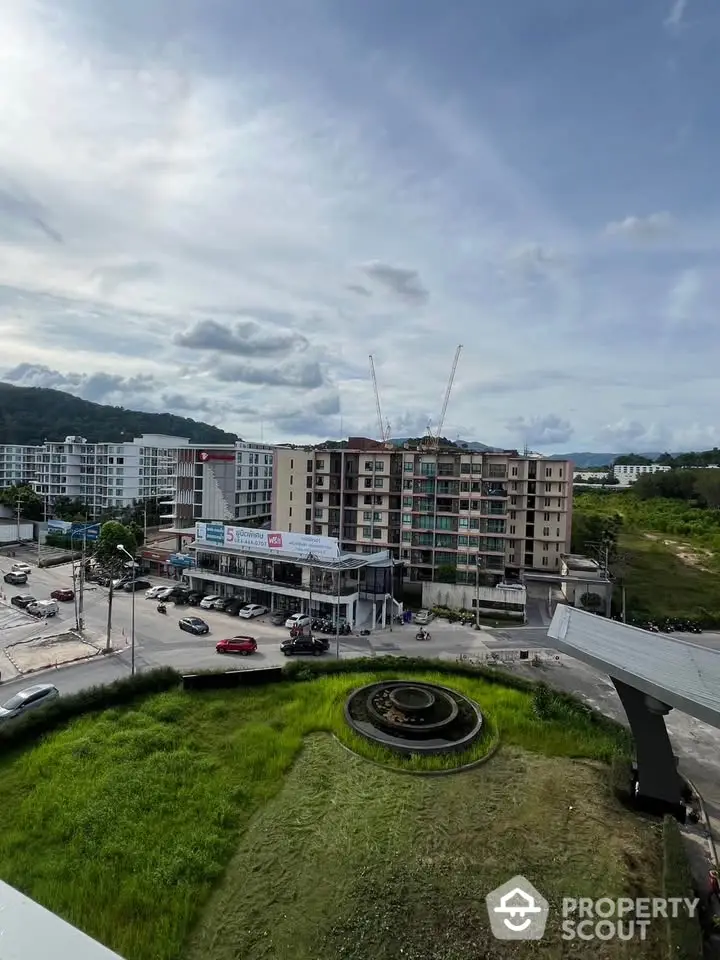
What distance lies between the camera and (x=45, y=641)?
1683 inches

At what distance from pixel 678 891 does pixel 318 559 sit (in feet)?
124

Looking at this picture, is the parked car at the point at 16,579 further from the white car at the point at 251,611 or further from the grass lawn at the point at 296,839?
the grass lawn at the point at 296,839

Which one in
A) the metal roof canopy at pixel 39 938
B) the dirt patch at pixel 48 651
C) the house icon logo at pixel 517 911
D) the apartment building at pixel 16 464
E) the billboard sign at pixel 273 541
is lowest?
the dirt patch at pixel 48 651

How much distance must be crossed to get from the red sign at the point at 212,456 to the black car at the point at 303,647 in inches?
1794

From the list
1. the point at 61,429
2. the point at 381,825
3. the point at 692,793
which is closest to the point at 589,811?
the point at 692,793

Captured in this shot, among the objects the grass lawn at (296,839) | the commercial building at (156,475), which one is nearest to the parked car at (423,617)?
the grass lawn at (296,839)

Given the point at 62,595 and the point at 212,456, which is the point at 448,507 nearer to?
the point at 212,456

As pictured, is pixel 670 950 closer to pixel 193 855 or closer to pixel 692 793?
pixel 692 793

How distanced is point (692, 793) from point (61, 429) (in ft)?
685

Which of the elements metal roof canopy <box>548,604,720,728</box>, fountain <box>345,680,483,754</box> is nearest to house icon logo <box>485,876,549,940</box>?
metal roof canopy <box>548,604,720,728</box>

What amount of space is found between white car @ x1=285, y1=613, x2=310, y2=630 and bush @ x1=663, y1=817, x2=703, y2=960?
31.7 meters

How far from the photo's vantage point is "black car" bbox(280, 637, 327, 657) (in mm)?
41312

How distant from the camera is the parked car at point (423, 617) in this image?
5188cm

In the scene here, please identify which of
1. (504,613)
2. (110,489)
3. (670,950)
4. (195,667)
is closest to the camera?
(670,950)
